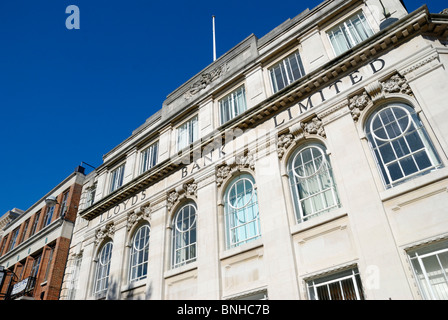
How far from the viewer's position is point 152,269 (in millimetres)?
14797

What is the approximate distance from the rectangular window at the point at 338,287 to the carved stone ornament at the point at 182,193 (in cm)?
687

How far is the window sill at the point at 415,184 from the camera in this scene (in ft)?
30.1

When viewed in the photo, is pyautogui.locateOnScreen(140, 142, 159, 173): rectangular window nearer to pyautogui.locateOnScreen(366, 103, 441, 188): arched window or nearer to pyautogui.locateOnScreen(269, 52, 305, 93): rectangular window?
pyautogui.locateOnScreen(269, 52, 305, 93): rectangular window

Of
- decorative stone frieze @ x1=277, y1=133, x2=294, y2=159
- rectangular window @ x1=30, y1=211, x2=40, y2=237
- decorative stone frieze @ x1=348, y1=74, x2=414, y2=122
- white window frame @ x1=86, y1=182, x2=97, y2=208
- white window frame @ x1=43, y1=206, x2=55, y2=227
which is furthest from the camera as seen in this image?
rectangular window @ x1=30, y1=211, x2=40, y2=237

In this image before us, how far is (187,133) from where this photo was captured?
59.0ft

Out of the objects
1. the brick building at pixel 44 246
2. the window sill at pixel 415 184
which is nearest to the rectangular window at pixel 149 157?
the brick building at pixel 44 246

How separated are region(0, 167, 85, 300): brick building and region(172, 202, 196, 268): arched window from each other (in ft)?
32.1

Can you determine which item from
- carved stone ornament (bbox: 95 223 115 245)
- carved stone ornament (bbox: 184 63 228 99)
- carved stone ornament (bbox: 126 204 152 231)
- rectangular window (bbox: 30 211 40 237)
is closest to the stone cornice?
carved stone ornament (bbox: 126 204 152 231)

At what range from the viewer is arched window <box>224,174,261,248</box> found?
1291cm

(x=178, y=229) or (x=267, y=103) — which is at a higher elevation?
(x=267, y=103)

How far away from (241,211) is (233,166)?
200cm
